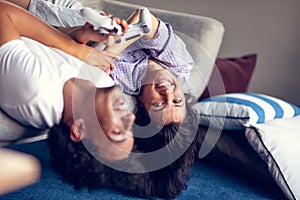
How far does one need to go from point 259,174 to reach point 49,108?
59 cm

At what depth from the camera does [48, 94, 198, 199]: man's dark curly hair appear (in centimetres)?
68

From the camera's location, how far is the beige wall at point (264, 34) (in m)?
1.52

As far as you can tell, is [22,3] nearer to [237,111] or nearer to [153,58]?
[153,58]

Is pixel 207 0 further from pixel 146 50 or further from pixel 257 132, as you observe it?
pixel 146 50

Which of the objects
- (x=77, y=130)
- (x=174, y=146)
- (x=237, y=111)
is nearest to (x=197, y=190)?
(x=237, y=111)

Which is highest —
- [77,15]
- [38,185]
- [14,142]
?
[77,15]

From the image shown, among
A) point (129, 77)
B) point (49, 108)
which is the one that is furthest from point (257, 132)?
point (49, 108)

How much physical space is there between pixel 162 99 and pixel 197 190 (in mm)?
362

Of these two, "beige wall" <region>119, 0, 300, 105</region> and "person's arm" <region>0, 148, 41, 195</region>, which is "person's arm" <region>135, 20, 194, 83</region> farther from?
"beige wall" <region>119, 0, 300, 105</region>

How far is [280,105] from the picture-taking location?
1.17 m

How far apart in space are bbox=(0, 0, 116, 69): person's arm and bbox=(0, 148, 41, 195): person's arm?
15cm

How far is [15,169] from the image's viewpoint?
0.67 meters

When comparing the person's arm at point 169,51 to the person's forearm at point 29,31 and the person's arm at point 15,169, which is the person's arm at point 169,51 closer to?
the person's forearm at point 29,31

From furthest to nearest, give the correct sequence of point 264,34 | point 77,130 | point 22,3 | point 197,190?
point 264,34 → point 197,190 → point 22,3 → point 77,130
